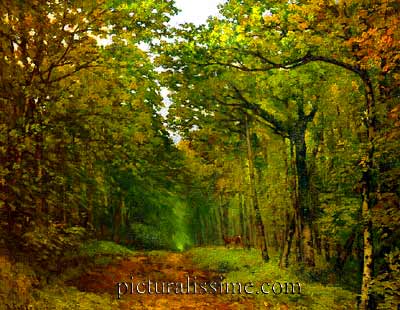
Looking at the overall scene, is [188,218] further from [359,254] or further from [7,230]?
[7,230]

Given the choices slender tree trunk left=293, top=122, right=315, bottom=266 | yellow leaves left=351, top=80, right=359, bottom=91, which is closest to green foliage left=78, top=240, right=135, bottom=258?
slender tree trunk left=293, top=122, right=315, bottom=266

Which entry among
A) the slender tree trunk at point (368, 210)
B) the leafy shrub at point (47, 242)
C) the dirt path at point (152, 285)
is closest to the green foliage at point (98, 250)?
the dirt path at point (152, 285)

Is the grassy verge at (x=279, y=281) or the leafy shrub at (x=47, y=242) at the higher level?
the leafy shrub at (x=47, y=242)

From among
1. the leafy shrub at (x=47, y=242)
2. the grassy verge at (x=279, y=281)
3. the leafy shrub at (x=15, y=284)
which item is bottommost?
the grassy verge at (x=279, y=281)

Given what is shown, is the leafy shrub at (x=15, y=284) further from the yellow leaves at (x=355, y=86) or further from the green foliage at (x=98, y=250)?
the yellow leaves at (x=355, y=86)

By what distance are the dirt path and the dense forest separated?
1237mm

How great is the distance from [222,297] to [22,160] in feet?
24.8

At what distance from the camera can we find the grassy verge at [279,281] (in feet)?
40.7

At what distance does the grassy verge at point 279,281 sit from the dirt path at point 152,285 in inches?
30.5

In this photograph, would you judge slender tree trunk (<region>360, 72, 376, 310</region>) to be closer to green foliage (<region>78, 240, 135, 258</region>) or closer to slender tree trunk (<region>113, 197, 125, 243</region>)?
green foliage (<region>78, 240, 135, 258</region>)

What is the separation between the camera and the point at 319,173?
64.2 feet

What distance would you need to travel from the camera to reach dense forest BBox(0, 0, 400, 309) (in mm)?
9461

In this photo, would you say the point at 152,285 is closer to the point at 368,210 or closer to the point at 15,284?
the point at 15,284

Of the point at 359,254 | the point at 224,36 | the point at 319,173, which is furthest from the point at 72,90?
the point at 359,254
